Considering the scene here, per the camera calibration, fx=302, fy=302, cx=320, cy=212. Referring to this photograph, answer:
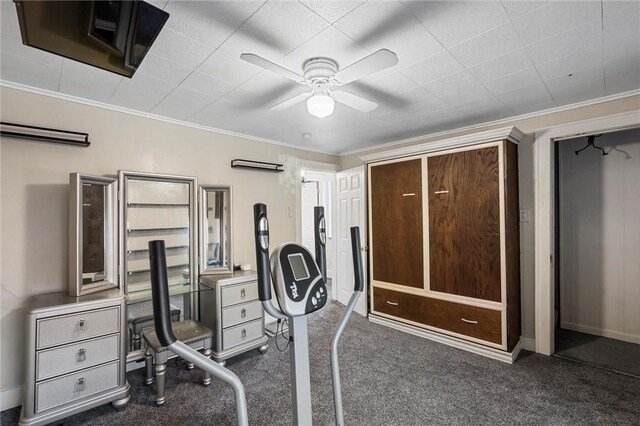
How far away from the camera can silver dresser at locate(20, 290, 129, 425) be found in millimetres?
1912

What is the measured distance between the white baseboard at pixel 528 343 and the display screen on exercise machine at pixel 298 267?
9.59 feet

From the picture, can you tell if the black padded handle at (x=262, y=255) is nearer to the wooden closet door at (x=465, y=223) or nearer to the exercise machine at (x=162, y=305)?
the exercise machine at (x=162, y=305)

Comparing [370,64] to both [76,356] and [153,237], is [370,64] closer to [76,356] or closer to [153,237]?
[153,237]

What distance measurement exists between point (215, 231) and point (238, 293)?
30.0 inches

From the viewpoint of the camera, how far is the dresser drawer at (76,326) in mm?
1948

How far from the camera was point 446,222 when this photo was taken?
3170mm

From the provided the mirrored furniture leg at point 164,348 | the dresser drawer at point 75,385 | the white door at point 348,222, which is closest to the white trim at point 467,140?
the white door at point 348,222

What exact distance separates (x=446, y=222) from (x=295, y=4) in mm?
2514

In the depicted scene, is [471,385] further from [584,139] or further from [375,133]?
[584,139]

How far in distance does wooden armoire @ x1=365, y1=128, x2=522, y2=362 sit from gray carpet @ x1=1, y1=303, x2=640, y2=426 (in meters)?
0.35

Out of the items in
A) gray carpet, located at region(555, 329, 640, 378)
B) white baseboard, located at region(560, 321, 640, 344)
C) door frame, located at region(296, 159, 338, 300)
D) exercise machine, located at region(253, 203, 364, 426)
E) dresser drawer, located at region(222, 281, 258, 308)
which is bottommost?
gray carpet, located at region(555, 329, 640, 378)

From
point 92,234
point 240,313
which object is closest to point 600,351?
point 240,313

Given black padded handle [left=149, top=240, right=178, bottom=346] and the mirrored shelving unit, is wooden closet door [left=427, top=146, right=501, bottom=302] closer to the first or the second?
the mirrored shelving unit

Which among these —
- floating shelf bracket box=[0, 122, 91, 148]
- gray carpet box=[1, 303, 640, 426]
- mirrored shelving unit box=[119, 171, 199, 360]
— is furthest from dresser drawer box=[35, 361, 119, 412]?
floating shelf bracket box=[0, 122, 91, 148]
